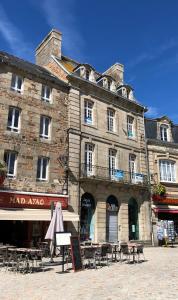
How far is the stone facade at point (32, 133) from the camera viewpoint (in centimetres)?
1608

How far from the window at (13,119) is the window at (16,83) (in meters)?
1.20

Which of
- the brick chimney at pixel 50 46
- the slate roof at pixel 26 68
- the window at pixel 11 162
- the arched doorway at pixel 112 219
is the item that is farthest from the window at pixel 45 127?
the brick chimney at pixel 50 46

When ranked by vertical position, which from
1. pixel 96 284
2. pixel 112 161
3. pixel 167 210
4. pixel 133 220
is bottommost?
pixel 96 284

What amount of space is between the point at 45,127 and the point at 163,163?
10.5m

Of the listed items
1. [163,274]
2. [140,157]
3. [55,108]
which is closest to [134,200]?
[140,157]

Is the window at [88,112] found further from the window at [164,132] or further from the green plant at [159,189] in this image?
the window at [164,132]

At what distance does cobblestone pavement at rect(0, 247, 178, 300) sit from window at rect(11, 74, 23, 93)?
10.5 m

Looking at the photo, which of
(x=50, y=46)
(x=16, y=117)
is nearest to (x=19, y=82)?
(x=16, y=117)

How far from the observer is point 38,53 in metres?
24.3

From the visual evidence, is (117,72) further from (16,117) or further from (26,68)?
(16,117)

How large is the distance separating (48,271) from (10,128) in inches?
339

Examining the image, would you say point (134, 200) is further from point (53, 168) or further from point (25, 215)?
point (25, 215)

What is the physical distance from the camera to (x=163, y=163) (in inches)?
946

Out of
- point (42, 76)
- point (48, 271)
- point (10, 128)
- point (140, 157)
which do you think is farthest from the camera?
point (140, 157)
